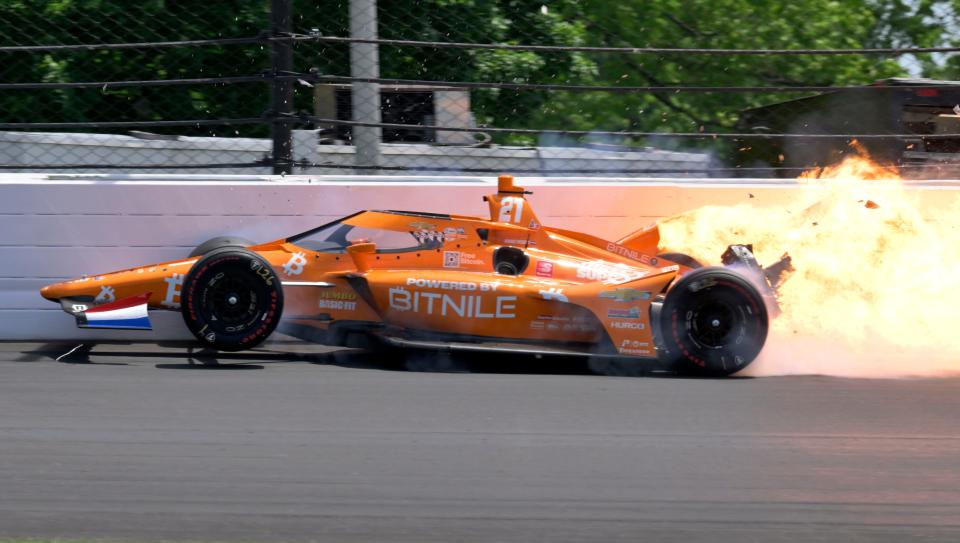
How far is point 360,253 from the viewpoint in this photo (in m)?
7.29

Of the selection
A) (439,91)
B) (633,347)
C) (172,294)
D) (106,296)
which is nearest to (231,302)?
(172,294)

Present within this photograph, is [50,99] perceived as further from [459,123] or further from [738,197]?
[738,197]

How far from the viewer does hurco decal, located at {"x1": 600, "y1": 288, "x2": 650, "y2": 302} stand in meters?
7.08

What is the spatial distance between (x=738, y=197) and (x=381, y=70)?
5876 mm

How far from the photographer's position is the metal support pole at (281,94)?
8594mm

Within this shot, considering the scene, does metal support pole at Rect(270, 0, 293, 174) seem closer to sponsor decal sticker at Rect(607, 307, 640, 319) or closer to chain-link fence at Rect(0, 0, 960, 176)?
chain-link fence at Rect(0, 0, 960, 176)

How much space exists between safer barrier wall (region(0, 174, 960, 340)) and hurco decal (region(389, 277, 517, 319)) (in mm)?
1404

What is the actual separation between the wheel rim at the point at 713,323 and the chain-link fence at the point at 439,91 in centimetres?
186

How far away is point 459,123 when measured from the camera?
34.2 ft

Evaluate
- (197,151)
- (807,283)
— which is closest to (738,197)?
(807,283)

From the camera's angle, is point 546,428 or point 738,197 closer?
point 546,428

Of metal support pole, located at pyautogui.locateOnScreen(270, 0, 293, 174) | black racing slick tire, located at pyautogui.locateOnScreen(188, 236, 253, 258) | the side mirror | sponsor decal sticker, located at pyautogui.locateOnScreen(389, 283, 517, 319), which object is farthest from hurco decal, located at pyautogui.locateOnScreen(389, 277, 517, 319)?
metal support pole, located at pyautogui.locateOnScreen(270, 0, 293, 174)

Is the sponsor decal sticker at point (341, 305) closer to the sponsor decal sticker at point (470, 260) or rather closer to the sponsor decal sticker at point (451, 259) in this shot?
the sponsor decal sticker at point (451, 259)

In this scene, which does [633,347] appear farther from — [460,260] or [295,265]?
[295,265]
